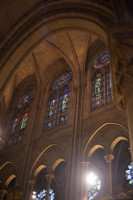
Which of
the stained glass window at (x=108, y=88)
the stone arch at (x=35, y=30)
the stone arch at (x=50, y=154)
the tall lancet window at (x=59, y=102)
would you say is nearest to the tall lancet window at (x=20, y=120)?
the tall lancet window at (x=59, y=102)

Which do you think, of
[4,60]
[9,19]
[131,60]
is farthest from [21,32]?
[131,60]

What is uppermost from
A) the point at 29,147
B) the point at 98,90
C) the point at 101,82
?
the point at 101,82

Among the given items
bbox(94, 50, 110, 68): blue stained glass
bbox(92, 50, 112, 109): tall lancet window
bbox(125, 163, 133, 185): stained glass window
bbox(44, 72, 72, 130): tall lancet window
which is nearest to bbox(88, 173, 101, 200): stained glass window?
bbox(125, 163, 133, 185): stained glass window

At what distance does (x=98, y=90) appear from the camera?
1168 cm

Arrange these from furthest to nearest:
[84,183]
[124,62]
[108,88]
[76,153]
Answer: [108,88] < [76,153] < [84,183] < [124,62]

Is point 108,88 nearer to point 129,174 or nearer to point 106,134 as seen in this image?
point 106,134

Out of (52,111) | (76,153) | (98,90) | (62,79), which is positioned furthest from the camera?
(62,79)

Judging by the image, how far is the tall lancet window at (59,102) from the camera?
12.4 m

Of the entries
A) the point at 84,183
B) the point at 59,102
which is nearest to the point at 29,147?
the point at 59,102

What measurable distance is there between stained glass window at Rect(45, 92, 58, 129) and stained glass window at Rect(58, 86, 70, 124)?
0.42m

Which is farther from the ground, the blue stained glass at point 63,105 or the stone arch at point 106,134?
the blue stained glass at point 63,105

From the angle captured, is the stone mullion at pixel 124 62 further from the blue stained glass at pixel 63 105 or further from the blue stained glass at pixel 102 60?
the blue stained glass at pixel 102 60

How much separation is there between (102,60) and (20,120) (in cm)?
596

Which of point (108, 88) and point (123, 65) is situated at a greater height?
point (108, 88)
